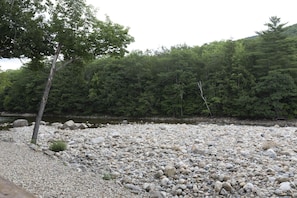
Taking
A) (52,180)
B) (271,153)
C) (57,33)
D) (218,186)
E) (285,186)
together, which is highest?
(57,33)

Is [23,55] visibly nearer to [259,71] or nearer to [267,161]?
[267,161]

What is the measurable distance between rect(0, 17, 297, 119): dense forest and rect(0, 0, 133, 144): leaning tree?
12.4 m

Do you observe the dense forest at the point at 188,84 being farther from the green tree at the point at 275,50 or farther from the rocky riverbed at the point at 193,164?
the rocky riverbed at the point at 193,164

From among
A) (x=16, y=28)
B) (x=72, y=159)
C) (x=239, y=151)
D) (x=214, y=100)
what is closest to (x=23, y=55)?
(x=16, y=28)

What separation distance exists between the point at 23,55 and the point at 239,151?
10.2 meters

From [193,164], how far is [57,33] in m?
7.68

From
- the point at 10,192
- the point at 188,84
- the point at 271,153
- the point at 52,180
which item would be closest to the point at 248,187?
the point at 271,153

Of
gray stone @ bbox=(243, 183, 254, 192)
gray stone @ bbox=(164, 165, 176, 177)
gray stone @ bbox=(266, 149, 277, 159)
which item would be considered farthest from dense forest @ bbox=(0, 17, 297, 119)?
gray stone @ bbox=(243, 183, 254, 192)

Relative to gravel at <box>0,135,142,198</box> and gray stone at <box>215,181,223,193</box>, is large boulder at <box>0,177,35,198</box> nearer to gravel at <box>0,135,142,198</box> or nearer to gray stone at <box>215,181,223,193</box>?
gravel at <box>0,135,142,198</box>

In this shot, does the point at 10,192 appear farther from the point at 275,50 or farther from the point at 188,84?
the point at 188,84

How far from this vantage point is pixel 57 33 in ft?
36.1

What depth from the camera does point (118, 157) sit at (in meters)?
8.32

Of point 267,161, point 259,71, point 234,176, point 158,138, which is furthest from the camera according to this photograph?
point 259,71

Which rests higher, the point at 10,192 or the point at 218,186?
the point at 10,192
